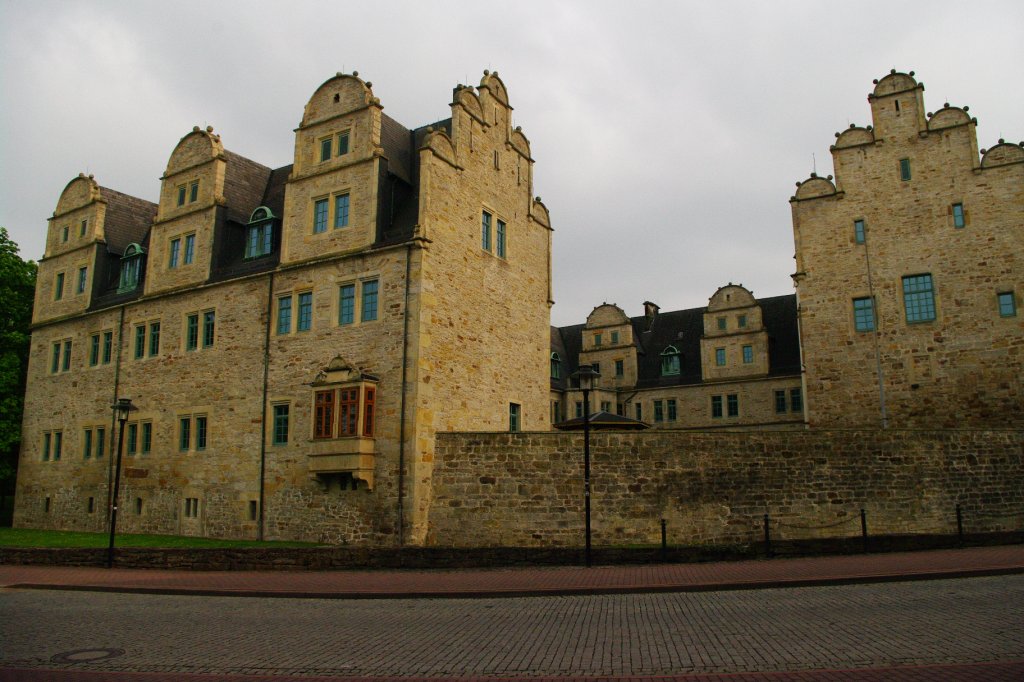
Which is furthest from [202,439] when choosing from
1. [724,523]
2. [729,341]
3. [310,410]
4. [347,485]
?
[729,341]

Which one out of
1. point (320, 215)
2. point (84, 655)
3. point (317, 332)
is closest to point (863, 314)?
point (317, 332)

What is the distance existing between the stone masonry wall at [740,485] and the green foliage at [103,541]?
7176mm

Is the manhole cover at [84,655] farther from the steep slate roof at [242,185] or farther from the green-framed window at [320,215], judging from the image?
the steep slate roof at [242,185]

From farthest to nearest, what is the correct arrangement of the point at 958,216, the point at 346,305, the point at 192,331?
the point at 192,331
the point at 958,216
the point at 346,305

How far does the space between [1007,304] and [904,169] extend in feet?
20.9

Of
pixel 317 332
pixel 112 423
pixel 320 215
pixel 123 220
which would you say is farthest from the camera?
pixel 123 220

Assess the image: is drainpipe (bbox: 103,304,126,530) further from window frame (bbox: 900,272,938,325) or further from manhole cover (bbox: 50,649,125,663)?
window frame (bbox: 900,272,938,325)

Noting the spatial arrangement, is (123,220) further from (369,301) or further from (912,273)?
(912,273)

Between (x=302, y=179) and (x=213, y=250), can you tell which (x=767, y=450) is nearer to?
(x=302, y=179)

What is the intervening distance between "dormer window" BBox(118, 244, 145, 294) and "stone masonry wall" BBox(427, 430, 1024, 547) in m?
21.2

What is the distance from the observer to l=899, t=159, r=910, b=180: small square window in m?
30.5

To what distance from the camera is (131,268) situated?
117ft

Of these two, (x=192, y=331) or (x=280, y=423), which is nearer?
(x=280, y=423)

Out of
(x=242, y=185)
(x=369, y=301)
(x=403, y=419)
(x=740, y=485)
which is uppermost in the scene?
(x=242, y=185)
